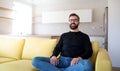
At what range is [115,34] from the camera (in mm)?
4562

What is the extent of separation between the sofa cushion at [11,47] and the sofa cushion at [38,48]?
105 mm

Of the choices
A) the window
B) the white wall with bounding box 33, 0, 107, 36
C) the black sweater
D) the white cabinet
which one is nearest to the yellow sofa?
the black sweater

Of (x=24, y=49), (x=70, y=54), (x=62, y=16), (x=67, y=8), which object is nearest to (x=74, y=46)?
(x=70, y=54)

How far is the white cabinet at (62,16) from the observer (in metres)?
6.34

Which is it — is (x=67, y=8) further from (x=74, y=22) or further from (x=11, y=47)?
(x=74, y=22)

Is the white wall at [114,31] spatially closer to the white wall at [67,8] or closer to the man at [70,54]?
the white wall at [67,8]

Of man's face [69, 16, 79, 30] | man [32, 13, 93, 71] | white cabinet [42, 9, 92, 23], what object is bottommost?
man [32, 13, 93, 71]

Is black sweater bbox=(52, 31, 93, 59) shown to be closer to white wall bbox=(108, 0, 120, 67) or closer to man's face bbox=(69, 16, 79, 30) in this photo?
man's face bbox=(69, 16, 79, 30)

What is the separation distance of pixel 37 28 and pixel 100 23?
8.87ft

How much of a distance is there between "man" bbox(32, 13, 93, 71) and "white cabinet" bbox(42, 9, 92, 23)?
3.77m

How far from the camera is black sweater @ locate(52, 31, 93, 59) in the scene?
244 cm

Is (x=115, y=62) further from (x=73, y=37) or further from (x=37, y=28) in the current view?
(x=37, y=28)

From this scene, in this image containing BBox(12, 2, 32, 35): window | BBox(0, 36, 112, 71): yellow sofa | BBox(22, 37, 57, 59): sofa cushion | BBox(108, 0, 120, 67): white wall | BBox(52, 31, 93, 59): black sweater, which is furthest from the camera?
BBox(12, 2, 32, 35): window

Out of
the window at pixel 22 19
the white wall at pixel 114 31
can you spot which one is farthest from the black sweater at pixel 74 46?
the window at pixel 22 19
